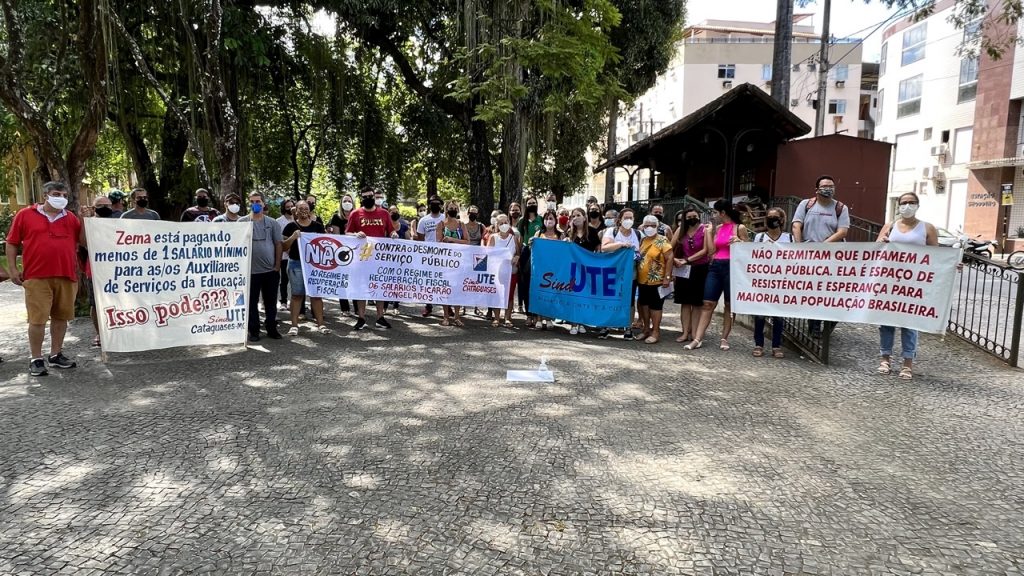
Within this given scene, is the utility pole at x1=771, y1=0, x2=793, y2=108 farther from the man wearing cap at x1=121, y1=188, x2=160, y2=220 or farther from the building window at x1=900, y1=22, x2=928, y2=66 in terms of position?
the building window at x1=900, y1=22, x2=928, y2=66

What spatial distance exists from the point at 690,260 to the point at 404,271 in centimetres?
368

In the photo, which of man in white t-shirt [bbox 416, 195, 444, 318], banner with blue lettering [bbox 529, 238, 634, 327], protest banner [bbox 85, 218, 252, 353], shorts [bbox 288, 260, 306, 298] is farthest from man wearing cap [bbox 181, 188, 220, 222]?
banner with blue lettering [bbox 529, 238, 634, 327]

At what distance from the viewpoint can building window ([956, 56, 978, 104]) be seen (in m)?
30.0

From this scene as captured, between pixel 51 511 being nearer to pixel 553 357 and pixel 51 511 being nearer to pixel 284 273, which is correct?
pixel 553 357

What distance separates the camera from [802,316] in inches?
271

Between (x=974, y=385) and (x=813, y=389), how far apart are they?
167 cm

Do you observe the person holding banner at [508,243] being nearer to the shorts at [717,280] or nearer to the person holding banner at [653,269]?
the person holding banner at [653,269]

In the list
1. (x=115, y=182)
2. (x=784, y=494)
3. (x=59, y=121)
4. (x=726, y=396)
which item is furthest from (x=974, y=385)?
(x=115, y=182)

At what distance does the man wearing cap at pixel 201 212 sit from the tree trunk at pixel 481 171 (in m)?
8.29

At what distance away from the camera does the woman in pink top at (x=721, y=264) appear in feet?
24.2

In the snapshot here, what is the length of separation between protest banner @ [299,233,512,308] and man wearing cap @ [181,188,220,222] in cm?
115

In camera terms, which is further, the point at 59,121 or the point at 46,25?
the point at 59,121

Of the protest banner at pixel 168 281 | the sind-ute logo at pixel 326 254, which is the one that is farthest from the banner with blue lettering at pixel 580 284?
the protest banner at pixel 168 281

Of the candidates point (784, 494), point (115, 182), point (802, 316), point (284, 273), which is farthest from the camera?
point (115, 182)
